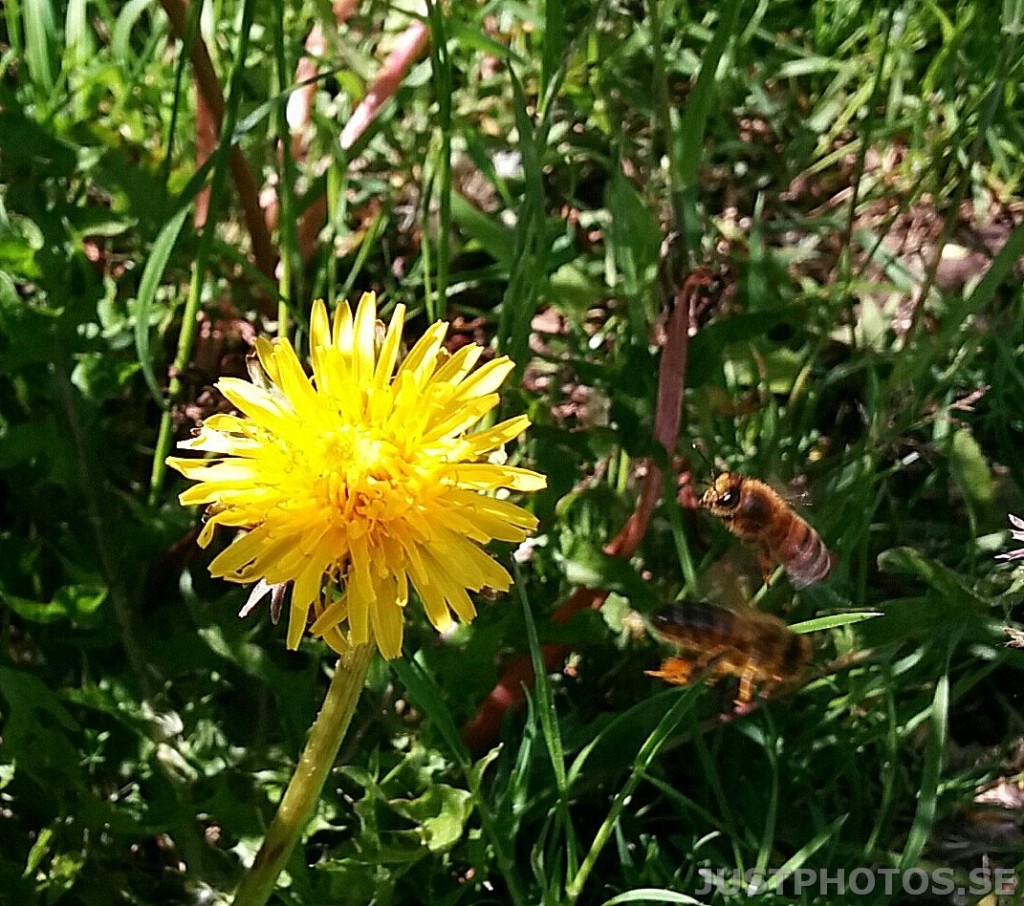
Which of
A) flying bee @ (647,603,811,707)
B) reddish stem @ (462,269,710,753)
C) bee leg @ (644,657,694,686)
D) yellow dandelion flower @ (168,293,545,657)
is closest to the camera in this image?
yellow dandelion flower @ (168,293,545,657)

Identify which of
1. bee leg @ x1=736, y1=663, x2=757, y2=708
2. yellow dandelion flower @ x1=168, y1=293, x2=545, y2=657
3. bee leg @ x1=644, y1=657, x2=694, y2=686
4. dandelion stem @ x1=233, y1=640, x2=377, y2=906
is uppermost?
yellow dandelion flower @ x1=168, y1=293, x2=545, y2=657

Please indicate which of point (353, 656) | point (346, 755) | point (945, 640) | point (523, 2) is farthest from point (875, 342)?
point (353, 656)

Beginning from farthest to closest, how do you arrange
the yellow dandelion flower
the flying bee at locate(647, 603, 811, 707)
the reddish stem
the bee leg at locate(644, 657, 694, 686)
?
the reddish stem
the bee leg at locate(644, 657, 694, 686)
the flying bee at locate(647, 603, 811, 707)
the yellow dandelion flower

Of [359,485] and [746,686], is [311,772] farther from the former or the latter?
[746,686]

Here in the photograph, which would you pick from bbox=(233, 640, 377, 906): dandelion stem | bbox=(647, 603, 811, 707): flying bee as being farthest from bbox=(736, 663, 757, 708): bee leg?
bbox=(233, 640, 377, 906): dandelion stem

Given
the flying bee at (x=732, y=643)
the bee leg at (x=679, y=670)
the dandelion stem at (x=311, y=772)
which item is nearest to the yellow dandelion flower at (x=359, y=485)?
the dandelion stem at (x=311, y=772)

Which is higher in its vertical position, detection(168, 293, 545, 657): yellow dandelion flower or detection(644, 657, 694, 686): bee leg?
detection(168, 293, 545, 657): yellow dandelion flower

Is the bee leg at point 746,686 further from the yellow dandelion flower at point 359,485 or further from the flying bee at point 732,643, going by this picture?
the yellow dandelion flower at point 359,485

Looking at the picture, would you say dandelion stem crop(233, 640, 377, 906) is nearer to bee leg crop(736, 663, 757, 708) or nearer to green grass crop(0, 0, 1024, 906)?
green grass crop(0, 0, 1024, 906)
